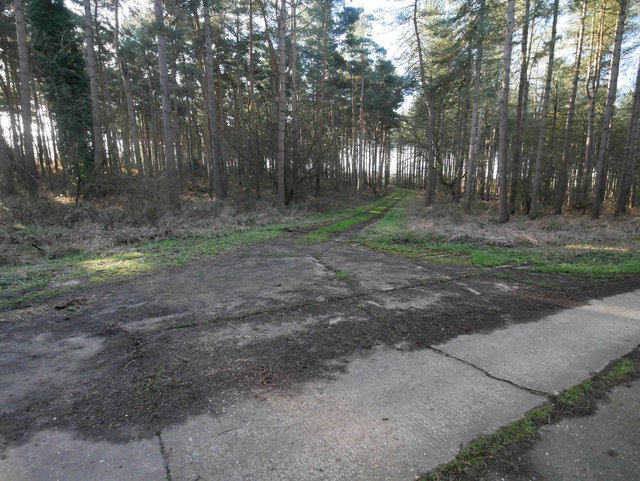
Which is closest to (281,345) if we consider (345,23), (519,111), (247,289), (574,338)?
(247,289)

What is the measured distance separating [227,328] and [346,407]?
185 cm

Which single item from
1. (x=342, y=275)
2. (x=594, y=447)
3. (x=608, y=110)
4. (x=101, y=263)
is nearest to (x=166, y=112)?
(x=101, y=263)

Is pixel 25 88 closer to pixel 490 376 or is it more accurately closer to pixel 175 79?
pixel 175 79

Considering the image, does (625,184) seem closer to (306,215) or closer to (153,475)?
(306,215)

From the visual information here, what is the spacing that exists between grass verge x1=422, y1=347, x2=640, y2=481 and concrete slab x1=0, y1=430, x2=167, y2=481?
164 cm

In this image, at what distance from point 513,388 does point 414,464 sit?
1.28 m

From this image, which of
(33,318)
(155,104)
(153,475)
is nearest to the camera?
(153,475)

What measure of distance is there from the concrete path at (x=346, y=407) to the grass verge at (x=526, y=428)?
0.22 feet

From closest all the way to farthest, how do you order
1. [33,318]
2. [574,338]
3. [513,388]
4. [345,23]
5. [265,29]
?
1. [513,388]
2. [574,338]
3. [33,318]
4. [265,29]
5. [345,23]

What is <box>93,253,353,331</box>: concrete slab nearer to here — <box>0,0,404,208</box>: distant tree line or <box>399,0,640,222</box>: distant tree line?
<box>0,0,404,208</box>: distant tree line

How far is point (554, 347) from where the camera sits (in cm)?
334

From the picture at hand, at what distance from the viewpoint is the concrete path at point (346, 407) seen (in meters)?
1.89

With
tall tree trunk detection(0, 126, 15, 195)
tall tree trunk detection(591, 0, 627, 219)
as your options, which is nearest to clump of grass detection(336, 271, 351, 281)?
→ tall tree trunk detection(0, 126, 15, 195)

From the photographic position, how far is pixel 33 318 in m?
4.03
